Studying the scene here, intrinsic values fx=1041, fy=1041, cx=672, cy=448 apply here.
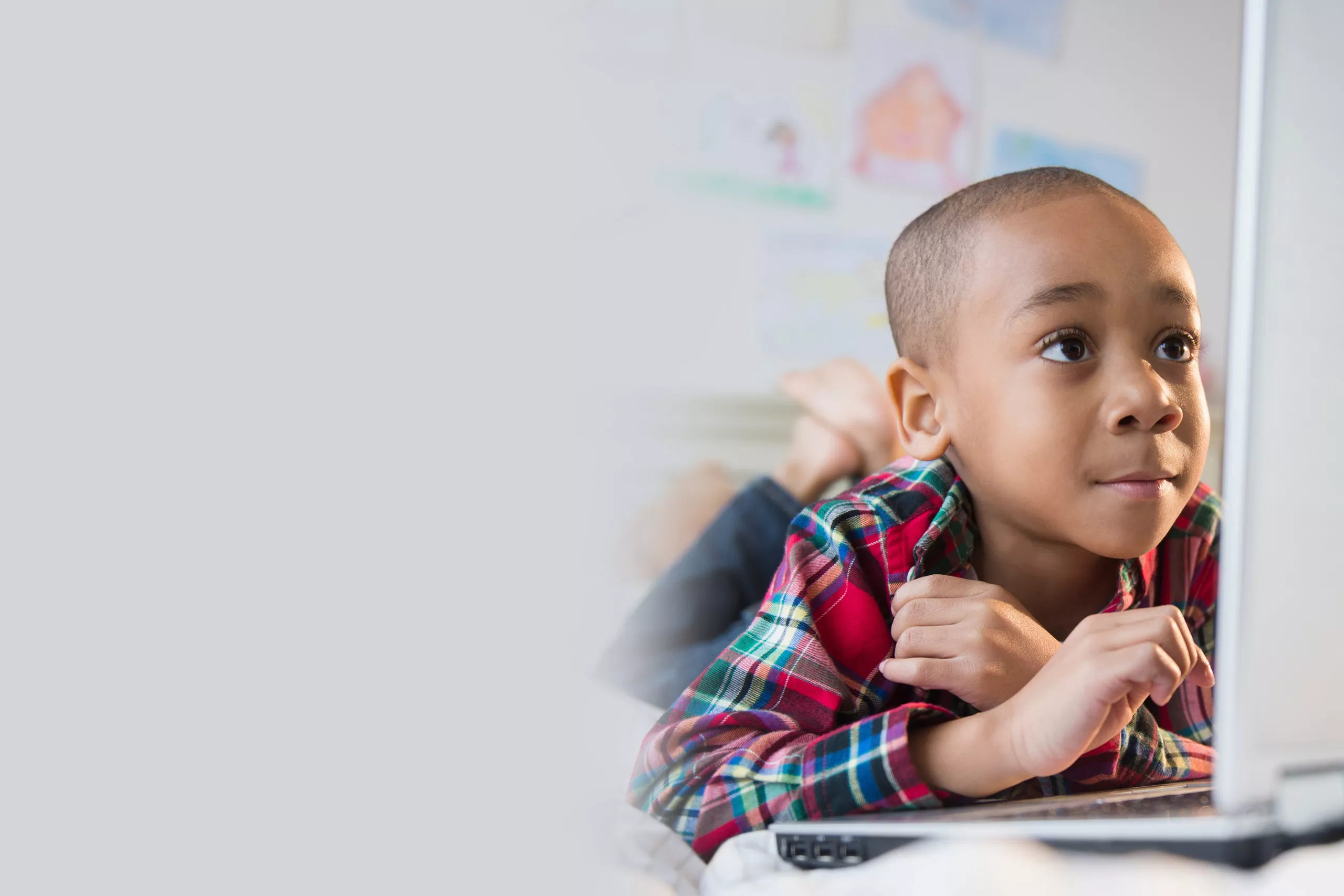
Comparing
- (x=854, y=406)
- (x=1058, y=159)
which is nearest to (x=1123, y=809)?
(x=854, y=406)

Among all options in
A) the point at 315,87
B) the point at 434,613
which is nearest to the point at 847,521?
the point at 434,613

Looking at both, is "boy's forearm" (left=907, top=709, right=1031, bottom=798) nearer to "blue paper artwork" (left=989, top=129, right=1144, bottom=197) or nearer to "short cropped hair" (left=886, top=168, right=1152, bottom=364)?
"short cropped hair" (left=886, top=168, right=1152, bottom=364)

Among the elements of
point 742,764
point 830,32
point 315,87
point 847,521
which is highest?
point 830,32

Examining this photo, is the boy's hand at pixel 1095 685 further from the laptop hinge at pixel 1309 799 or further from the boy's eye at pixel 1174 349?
the boy's eye at pixel 1174 349

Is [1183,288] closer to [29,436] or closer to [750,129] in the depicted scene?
[29,436]

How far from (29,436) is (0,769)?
0.47 feet

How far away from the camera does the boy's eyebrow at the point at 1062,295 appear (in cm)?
64

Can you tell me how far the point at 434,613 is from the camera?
73cm

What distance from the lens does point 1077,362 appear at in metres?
0.64

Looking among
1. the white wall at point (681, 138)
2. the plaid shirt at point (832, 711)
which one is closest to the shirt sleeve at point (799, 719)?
the plaid shirt at point (832, 711)

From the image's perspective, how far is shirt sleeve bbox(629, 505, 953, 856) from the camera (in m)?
0.57

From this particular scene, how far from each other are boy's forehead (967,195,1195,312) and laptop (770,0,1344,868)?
0.78ft

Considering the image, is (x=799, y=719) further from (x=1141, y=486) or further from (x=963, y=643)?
(x=1141, y=486)

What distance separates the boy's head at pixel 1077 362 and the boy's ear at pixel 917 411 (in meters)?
0.03
